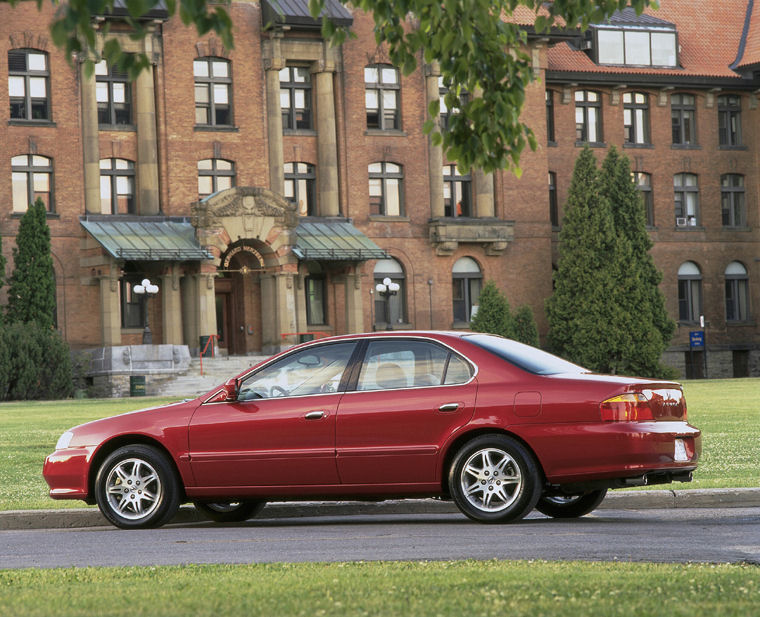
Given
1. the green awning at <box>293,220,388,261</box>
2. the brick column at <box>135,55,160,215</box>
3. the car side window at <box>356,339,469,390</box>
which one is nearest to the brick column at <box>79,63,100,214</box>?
the brick column at <box>135,55,160,215</box>

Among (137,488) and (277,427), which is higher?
(277,427)

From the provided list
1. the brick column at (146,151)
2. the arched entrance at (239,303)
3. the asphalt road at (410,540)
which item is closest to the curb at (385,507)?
the asphalt road at (410,540)

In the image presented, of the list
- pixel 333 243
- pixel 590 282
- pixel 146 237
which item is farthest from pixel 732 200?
pixel 146 237

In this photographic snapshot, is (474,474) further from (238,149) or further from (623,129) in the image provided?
(623,129)

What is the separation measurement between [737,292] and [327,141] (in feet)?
66.2

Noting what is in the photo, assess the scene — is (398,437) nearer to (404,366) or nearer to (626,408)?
(404,366)

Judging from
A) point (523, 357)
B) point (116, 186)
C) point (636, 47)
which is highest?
point (636, 47)

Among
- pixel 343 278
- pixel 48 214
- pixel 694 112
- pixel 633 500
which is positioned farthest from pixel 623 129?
pixel 633 500

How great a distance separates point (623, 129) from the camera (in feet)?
191

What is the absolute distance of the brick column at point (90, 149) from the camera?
48031 mm

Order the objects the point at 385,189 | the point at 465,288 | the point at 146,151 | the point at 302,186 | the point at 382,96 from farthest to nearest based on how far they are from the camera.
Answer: the point at 465,288 < the point at 385,189 < the point at 382,96 < the point at 302,186 < the point at 146,151

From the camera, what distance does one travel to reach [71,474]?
38.1 ft

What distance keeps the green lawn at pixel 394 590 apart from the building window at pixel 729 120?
5444 centimetres

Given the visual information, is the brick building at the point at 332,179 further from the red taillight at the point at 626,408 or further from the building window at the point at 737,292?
the red taillight at the point at 626,408
